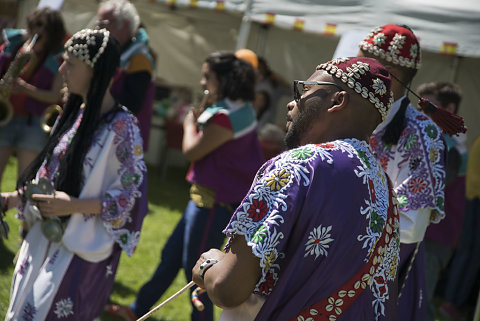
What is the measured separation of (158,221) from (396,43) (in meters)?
4.64

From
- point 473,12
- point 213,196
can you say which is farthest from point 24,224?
point 473,12

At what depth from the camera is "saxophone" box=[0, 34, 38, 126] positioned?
4.73 metres

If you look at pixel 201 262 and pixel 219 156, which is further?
pixel 219 156

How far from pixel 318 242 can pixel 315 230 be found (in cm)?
4

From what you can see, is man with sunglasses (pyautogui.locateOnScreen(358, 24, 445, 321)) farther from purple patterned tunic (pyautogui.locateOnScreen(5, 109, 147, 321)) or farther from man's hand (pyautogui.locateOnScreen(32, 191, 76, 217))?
man's hand (pyautogui.locateOnScreen(32, 191, 76, 217))

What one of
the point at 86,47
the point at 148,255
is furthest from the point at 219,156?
the point at 148,255

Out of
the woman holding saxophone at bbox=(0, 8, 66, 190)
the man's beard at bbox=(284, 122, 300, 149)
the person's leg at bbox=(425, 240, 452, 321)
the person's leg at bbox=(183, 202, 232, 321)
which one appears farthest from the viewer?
the woman holding saxophone at bbox=(0, 8, 66, 190)

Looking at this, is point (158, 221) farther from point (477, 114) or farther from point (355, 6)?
point (477, 114)

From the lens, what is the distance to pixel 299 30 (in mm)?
6793

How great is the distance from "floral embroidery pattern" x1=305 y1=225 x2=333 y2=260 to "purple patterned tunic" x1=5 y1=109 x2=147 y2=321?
1.55 m

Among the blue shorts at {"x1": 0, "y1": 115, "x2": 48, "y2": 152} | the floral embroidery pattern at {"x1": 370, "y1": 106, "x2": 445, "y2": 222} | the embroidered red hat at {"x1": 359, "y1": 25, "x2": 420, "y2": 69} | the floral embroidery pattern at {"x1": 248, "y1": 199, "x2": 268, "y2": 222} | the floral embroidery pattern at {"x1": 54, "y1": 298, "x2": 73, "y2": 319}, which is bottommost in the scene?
the blue shorts at {"x1": 0, "y1": 115, "x2": 48, "y2": 152}

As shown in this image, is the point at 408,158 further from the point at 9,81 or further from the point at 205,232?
the point at 9,81

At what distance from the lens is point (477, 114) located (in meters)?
7.45

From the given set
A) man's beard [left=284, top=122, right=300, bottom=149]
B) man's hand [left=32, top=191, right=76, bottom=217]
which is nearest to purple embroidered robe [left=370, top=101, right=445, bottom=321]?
man's beard [left=284, top=122, right=300, bottom=149]
